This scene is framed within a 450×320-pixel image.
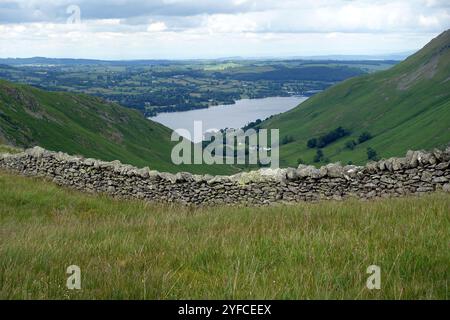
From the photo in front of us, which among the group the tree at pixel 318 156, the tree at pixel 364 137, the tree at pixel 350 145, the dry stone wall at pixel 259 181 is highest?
the dry stone wall at pixel 259 181

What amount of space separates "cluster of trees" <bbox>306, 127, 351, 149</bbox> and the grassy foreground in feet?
518

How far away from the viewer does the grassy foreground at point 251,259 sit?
367 centimetres

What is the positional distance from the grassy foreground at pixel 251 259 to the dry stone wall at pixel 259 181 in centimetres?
567

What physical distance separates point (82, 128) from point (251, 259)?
110m

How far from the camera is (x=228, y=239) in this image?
18.3 feet

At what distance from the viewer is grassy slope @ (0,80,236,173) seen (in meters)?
86.6

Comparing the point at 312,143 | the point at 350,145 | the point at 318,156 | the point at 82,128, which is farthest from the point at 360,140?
the point at 82,128

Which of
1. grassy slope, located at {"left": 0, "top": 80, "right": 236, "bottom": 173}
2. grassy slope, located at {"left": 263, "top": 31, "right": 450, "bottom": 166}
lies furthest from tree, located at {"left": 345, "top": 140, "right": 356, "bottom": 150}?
grassy slope, located at {"left": 0, "top": 80, "right": 236, "bottom": 173}

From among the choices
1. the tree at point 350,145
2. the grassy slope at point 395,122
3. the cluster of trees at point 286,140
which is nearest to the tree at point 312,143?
the grassy slope at point 395,122

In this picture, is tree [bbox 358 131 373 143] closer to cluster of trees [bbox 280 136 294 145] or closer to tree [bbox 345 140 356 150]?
tree [bbox 345 140 356 150]

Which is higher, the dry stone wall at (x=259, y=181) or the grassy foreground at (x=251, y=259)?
the grassy foreground at (x=251, y=259)

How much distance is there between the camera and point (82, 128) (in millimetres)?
109500

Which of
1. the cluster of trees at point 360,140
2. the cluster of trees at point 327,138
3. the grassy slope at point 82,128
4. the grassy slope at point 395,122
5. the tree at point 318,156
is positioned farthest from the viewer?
the cluster of trees at point 327,138

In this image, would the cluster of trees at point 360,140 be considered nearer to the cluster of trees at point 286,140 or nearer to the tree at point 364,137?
the tree at point 364,137
